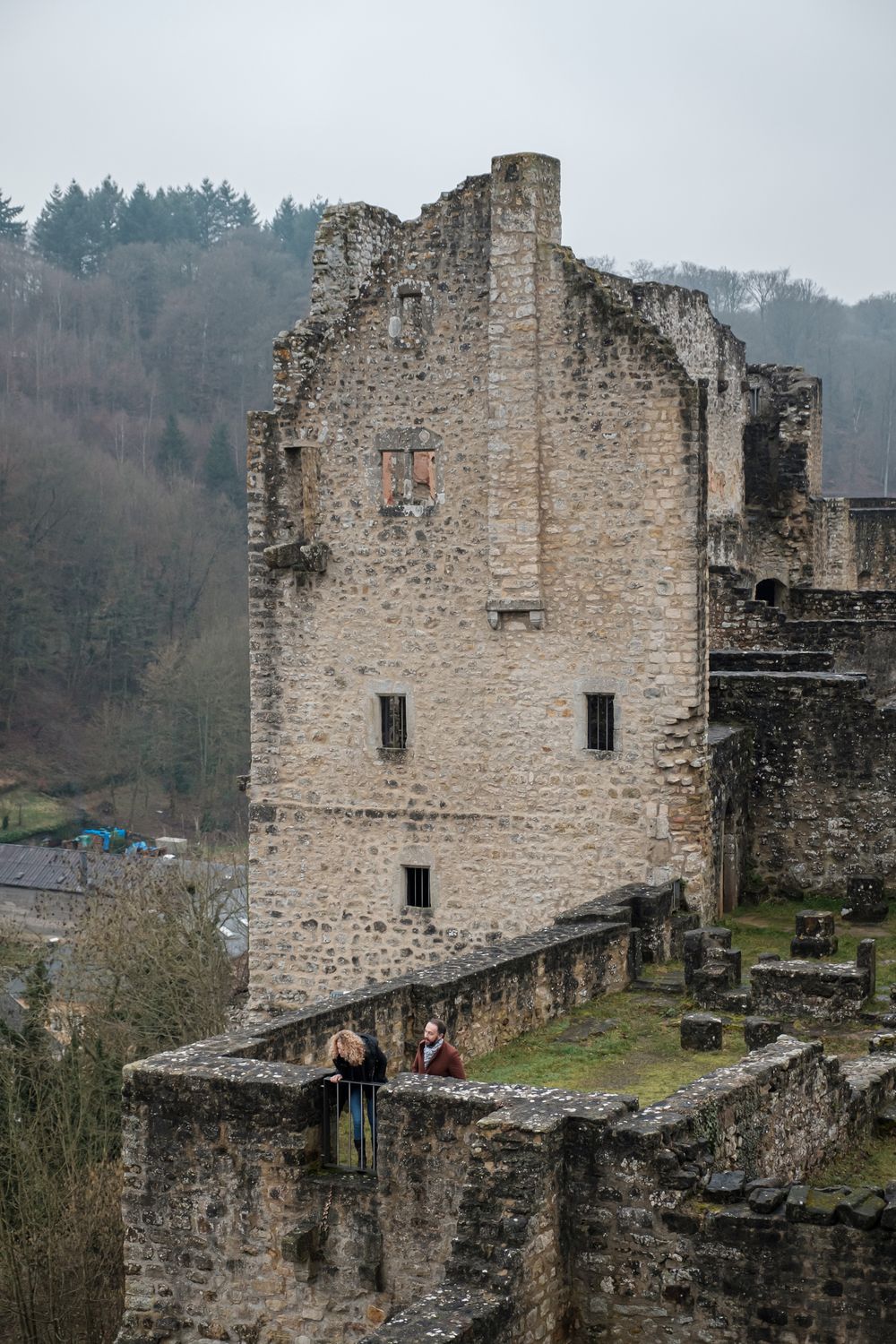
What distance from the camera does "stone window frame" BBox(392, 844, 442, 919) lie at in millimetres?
18734

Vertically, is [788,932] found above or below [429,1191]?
below

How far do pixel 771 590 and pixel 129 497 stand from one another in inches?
1614

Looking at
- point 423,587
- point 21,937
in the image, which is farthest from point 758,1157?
point 21,937

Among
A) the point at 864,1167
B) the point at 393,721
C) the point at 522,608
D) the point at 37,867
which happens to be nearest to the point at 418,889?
the point at 393,721

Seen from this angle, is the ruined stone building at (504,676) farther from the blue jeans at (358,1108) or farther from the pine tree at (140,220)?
the pine tree at (140,220)

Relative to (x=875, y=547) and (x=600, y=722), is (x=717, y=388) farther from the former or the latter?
(x=600, y=722)

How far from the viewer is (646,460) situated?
17.4 metres

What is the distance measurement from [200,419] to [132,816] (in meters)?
31.9

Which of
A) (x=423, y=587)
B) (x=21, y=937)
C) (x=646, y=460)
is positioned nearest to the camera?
(x=646, y=460)

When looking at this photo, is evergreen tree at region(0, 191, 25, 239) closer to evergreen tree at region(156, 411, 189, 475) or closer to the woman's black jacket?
evergreen tree at region(156, 411, 189, 475)

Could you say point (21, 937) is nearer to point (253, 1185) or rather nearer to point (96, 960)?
point (96, 960)

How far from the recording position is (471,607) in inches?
722

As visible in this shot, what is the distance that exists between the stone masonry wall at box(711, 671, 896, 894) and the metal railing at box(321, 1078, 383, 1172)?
10.3 meters

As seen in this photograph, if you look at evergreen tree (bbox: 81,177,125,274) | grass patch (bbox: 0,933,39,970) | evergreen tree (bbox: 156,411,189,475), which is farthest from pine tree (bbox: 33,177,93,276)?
grass patch (bbox: 0,933,39,970)
